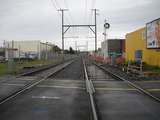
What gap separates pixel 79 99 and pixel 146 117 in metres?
4.09

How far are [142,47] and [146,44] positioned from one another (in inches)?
334

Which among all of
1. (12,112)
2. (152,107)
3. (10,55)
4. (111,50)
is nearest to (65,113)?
(12,112)

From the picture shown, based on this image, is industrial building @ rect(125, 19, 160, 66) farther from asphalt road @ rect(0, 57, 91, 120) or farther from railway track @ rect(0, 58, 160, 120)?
asphalt road @ rect(0, 57, 91, 120)

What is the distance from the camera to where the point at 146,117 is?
366 inches

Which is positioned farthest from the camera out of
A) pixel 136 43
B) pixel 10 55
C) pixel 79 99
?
pixel 136 43

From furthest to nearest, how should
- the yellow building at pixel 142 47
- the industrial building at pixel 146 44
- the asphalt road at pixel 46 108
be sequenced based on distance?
the yellow building at pixel 142 47 → the industrial building at pixel 146 44 → the asphalt road at pixel 46 108

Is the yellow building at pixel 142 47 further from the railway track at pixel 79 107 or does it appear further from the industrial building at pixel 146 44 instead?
the railway track at pixel 79 107

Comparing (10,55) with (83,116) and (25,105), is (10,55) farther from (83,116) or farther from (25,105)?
(83,116)

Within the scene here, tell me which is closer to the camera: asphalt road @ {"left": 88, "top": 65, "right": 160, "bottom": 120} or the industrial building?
Answer: asphalt road @ {"left": 88, "top": 65, "right": 160, "bottom": 120}

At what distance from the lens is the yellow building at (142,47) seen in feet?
114

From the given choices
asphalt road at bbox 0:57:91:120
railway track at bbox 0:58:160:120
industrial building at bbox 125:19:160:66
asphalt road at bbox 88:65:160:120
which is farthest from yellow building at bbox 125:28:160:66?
asphalt road at bbox 0:57:91:120

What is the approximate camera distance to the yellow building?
114ft

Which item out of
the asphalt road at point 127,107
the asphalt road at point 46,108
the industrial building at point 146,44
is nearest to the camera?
the asphalt road at point 46,108

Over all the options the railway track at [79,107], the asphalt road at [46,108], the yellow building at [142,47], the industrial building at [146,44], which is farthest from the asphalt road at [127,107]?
the yellow building at [142,47]
